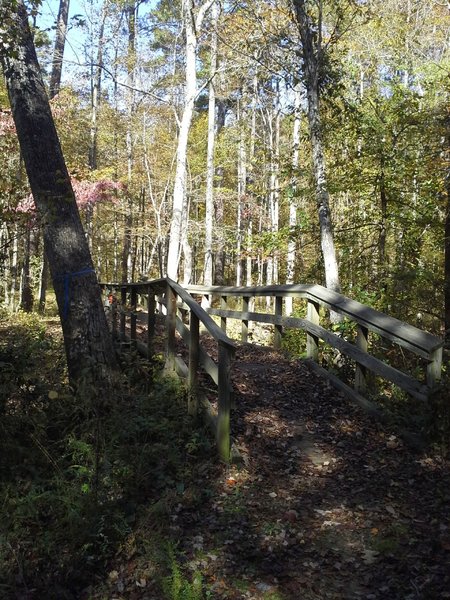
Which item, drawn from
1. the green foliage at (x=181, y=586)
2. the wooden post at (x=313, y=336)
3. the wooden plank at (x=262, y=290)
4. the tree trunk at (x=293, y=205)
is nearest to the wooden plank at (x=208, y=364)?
the green foliage at (x=181, y=586)

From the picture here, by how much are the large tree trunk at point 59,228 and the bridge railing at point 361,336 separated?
2823 mm

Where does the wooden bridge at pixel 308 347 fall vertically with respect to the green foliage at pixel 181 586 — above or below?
above

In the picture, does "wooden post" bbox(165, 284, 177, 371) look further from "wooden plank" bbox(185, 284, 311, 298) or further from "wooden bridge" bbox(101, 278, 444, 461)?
"wooden plank" bbox(185, 284, 311, 298)

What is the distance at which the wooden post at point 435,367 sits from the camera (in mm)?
4438

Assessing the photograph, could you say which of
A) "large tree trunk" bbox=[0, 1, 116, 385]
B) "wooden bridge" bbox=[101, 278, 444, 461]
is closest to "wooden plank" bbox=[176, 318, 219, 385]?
"wooden bridge" bbox=[101, 278, 444, 461]

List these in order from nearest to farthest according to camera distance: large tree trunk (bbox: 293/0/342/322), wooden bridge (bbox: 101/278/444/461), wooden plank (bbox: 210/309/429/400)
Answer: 1. wooden bridge (bbox: 101/278/444/461)
2. wooden plank (bbox: 210/309/429/400)
3. large tree trunk (bbox: 293/0/342/322)

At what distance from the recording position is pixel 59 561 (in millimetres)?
3311

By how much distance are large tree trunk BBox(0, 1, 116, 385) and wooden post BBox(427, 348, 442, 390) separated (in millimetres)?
3512

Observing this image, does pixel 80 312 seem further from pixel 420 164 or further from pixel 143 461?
pixel 420 164

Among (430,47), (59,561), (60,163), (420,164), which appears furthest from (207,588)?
(430,47)

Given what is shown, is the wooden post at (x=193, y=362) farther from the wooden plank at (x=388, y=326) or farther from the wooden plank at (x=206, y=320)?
the wooden plank at (x=388, y=326)

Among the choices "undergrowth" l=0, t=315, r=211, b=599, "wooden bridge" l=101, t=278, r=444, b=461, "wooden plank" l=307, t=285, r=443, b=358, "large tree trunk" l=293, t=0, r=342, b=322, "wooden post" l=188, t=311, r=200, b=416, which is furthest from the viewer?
"large tree trunk" l=293, t=0, r=342, b=322

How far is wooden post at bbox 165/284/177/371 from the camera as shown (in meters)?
5.88

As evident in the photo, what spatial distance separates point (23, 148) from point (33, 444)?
3453 millimetres
